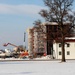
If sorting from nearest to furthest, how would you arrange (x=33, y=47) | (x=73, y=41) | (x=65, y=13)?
(x=65, y=13), (x=73, y=41), (x=33, y=47)

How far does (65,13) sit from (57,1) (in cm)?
248

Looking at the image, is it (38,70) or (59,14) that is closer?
(38,70)

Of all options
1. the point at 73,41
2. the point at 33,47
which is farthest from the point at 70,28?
the point at 33,47

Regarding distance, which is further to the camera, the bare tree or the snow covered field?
the bare tree

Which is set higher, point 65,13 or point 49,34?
point 65,13

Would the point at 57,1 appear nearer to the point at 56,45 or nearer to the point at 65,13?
the point at 65,13

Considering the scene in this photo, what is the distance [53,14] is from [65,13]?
2.02 m

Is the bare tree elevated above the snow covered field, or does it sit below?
above

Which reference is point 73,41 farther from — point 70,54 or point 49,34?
point 49,34

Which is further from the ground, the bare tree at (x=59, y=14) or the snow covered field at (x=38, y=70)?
the bare tree at (x=59, y=14)

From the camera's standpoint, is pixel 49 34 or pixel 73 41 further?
pixel 73 41

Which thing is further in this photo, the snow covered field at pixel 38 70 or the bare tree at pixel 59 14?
the bare tree at pixel 59 14

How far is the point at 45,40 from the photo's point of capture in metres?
54.5

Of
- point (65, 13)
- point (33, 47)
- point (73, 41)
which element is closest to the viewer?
point (65, 13)
